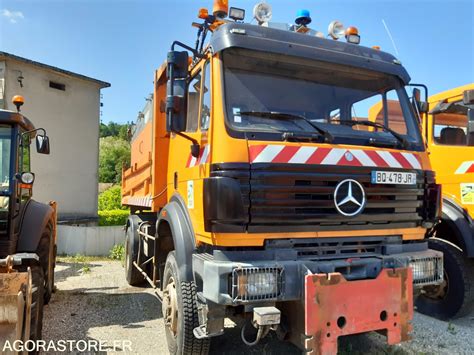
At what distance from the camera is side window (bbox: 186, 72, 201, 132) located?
326cm

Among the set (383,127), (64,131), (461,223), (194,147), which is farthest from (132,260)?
(64,131)

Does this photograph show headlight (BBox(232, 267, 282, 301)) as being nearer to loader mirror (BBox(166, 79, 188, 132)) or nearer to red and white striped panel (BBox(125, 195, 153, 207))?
loader mirror (BBox(166, 79, 188, 132))

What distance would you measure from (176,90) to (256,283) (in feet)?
5.20

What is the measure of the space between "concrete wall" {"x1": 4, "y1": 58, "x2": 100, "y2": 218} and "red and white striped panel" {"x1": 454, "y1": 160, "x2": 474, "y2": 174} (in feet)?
36.9

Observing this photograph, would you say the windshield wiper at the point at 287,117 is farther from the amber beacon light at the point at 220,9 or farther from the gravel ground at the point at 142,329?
the gravel ground at the point at 142,329

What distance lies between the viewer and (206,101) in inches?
122

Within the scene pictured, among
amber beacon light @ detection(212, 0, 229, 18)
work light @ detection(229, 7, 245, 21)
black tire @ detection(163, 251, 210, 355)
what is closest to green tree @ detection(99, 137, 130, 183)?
amber beacon light @ detection(212, 0, 229, 18)

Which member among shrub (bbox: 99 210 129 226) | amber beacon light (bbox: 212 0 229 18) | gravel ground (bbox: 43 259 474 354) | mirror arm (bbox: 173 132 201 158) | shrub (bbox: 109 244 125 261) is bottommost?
shrub (bbox: 109 244 125 261)

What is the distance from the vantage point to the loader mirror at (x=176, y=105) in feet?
10.0

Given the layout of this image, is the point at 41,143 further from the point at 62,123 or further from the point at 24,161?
the point at 62,123

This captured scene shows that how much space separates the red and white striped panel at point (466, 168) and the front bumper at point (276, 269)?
84.6 inches

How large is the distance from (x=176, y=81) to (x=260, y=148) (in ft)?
3.01

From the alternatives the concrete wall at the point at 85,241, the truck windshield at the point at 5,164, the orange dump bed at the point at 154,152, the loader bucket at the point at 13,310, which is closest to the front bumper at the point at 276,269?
the loader bucket at the point at 13,310

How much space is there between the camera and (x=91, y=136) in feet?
44.5
